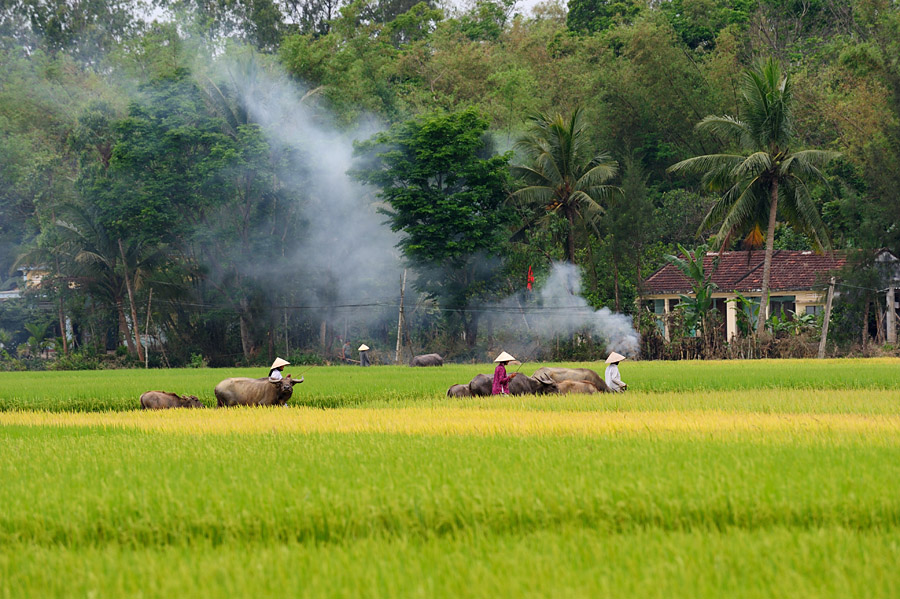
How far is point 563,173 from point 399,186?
17.4ft

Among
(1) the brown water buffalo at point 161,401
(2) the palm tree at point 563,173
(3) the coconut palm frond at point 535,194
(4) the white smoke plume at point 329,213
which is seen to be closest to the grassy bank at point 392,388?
(1) the brown water buffalo at point 161,401

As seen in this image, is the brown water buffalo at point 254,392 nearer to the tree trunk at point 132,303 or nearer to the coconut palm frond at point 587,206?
the tree trunk at point 132,303

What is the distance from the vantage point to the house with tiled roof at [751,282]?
103 feet

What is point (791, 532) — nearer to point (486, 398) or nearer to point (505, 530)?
point (505, 530)

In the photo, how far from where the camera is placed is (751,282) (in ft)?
105

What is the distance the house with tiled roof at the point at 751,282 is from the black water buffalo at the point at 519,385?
1738 centimetres

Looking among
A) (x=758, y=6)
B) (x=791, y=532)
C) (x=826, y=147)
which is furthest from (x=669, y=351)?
(x=791, y=532)

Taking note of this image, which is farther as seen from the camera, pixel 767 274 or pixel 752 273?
pixel 752 273

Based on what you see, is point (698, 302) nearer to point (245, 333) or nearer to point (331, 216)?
point (331, 216)

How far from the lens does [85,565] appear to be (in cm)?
417

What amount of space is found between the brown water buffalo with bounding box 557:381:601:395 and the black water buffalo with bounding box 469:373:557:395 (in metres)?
0.12

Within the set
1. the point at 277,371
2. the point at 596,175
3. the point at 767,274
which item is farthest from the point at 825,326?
the point at 277,371

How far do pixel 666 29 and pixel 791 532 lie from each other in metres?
35.3

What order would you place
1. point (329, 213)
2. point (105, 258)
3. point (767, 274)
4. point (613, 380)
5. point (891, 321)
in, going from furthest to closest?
point (329, 213)
point (105, 258)
point (767, 274)
point (891, 321)
point (613, 380)
